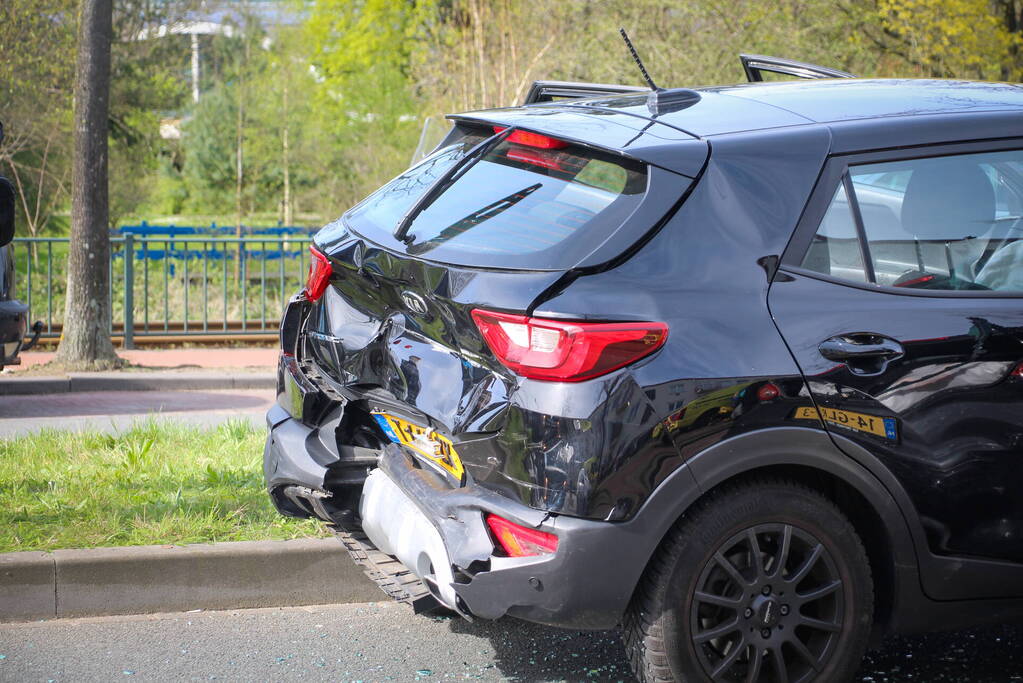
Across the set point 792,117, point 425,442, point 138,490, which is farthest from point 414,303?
point 138,490

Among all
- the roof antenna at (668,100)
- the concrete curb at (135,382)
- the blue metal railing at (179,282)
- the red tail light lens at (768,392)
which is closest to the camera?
the red tail light lens at (768,392)

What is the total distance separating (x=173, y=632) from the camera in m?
3.93

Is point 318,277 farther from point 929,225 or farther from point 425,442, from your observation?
point 929,225

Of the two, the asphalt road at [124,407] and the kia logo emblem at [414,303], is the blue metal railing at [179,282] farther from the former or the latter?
the kia logo emblem at [414,303]

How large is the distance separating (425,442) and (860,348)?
3.98ft

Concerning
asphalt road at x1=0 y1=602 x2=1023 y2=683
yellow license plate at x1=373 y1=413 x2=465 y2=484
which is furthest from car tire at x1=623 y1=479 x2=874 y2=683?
yellow license plate at x1=373 y1=413 x2=465 y2=484

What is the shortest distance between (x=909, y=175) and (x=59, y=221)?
1659 centimetres

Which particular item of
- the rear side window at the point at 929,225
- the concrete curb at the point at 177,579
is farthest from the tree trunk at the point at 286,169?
the rear side window at the point at 929,225

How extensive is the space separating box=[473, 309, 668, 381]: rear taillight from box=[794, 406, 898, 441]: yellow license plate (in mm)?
444

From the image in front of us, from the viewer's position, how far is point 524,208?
3.31 meters

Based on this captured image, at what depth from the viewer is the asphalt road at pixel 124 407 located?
7590 mm

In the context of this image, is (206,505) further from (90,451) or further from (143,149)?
(143,149)

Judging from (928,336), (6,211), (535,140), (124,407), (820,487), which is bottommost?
(124,407)

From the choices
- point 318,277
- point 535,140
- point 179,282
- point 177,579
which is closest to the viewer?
point 535,140
